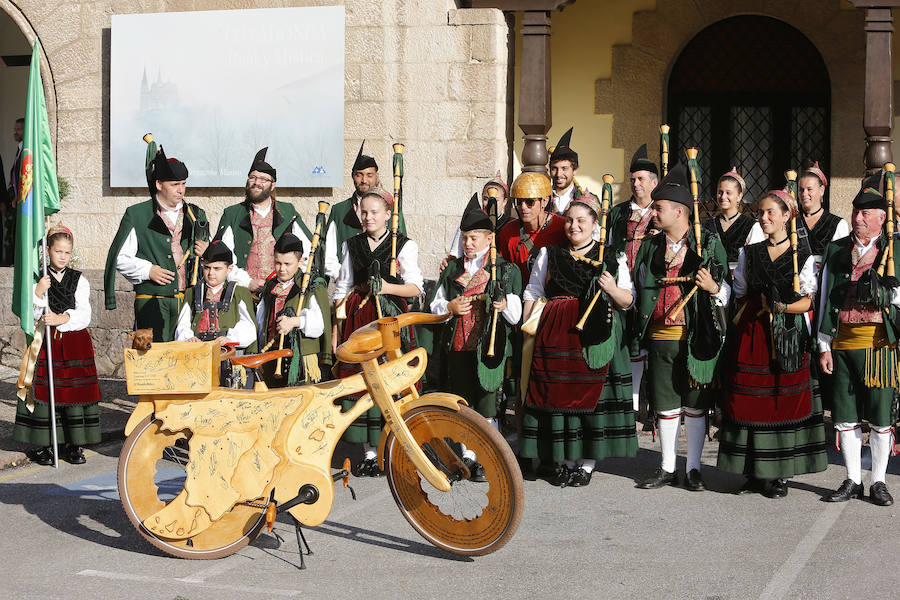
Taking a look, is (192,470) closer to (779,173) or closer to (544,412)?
(544,412)

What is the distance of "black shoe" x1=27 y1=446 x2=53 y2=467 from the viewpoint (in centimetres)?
746

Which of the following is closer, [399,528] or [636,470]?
[399,528]

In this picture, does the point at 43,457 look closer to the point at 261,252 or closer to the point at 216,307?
the point at 216,307

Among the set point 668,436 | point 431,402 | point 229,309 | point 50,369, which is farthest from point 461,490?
point 50,369

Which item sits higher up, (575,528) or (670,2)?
(670,2)

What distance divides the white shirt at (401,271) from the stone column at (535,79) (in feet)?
11.3

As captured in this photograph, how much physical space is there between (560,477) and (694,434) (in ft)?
→ 2.60

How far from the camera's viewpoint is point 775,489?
21.5 ft

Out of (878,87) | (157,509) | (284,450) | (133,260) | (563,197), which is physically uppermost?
(878,87)

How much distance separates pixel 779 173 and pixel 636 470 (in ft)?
17.3

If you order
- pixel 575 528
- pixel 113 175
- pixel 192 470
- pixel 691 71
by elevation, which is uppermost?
pixel 691 71

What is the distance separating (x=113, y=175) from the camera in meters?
11.6

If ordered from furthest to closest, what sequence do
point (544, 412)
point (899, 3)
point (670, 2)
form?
point (670, 2)
point (899, 3)
point (544, 412)

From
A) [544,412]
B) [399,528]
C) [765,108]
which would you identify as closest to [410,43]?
[765,108]
